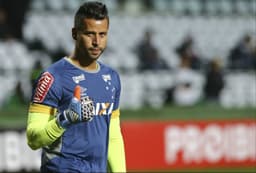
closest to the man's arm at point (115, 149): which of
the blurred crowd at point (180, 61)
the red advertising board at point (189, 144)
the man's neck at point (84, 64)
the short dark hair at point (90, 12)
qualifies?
the man's neck at point (84, 64)

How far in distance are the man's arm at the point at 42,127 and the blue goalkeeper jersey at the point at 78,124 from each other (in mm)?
48

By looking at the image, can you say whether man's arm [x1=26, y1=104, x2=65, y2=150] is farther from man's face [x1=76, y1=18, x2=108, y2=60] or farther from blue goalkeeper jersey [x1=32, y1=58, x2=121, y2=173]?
man's face [x1=76, y1=18, x2=108, y2=60]

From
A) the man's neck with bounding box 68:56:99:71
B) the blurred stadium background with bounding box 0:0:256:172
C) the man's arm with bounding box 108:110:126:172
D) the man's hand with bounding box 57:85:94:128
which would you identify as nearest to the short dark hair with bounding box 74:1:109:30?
the man's neck with bounding box 68:56:99:71

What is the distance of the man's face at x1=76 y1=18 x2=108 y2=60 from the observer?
4.70m

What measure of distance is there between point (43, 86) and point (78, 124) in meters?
0.31

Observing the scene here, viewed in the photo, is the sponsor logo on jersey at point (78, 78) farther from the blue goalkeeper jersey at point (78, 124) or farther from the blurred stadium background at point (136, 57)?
the blurred stadium background at point (136, 57)

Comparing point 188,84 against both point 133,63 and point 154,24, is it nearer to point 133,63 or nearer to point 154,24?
point 133,63

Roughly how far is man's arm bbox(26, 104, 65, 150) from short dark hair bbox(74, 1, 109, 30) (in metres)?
0.55

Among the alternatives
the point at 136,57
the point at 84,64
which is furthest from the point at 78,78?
the point at 136,57

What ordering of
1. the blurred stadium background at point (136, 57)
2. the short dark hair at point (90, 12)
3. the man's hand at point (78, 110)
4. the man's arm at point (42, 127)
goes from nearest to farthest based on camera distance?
the man's hand at point (78, 110)
the man's arm at point (42, 127)
the short dark hair at point (90, 12)
the blurred stadium background at point (136, 57)

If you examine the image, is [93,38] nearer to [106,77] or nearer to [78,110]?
[106,77]

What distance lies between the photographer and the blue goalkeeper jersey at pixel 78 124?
4.81 meters

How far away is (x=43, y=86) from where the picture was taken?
480 centimetres

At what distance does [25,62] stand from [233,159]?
457 cm
